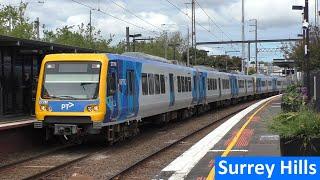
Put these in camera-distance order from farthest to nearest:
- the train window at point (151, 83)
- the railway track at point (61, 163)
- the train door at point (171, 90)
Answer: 1. the train door at point (171, 90)
2. the train window at point (151, 83)
3. the railway track at point (61, 163)

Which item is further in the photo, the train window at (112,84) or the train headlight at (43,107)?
the train window at (112,84)

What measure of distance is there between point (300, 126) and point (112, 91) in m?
7.52

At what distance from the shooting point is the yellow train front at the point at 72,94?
15047mm

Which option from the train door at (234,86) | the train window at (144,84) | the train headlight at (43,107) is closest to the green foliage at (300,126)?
the train headlight at (43,107)

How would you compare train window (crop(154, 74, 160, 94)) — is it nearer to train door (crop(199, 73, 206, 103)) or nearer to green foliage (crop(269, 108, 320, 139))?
train door (crop(199, 73, 206, 103))

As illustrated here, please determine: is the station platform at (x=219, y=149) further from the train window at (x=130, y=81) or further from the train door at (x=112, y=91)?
the train window at (x=130, y=81)

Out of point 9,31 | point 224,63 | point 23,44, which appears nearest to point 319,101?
point 23,44

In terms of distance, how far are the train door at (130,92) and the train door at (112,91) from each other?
4.10 feet

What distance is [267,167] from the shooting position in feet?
15.3

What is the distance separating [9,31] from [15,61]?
72.3 feet

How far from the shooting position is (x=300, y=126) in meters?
9.02

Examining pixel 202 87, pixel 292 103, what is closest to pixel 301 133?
pixel 292 103

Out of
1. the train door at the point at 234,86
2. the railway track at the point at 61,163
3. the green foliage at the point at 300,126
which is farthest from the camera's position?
the train door at the point at 234,86

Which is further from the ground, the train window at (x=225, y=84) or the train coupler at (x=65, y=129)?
the train window at (x=225, y=84)
